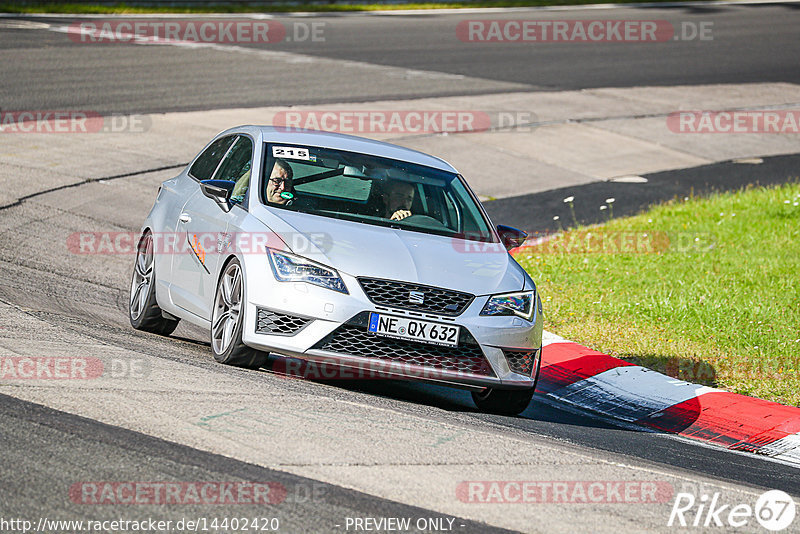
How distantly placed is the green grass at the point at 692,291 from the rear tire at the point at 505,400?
6.82ft

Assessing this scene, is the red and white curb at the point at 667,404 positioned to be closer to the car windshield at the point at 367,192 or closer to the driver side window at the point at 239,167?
the car windshield at the point at 367,192

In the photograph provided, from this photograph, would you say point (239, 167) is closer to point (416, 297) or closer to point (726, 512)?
point (416, 297)

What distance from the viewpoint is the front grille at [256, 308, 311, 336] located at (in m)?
6.63

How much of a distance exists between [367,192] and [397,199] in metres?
0.22

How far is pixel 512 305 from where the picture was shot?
7.05 m

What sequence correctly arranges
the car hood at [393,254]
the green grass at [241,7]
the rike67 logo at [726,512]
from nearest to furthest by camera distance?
the rike67 logo at [726,512]
the car hood at [393,254]
the green grass at [241,7]

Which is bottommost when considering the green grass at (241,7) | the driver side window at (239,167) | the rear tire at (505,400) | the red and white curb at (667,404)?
the red and white curb at (667,404)

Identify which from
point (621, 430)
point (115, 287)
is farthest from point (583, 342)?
point (115, 287)

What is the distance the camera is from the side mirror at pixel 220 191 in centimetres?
746

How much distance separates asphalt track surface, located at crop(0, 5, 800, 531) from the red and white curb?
34 cm

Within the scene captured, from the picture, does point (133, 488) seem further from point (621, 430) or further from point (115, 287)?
point (115, 287)

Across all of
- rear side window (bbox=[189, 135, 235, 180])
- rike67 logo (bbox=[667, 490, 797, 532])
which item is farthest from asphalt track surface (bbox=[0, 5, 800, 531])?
rear side window (bbox=[189, 135, 235, 180])

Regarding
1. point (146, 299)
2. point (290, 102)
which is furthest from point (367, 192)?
point (290, 102)

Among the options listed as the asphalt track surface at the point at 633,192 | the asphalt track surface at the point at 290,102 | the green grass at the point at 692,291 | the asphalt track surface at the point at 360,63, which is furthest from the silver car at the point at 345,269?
the asphalt track surface at the point at 360,63
